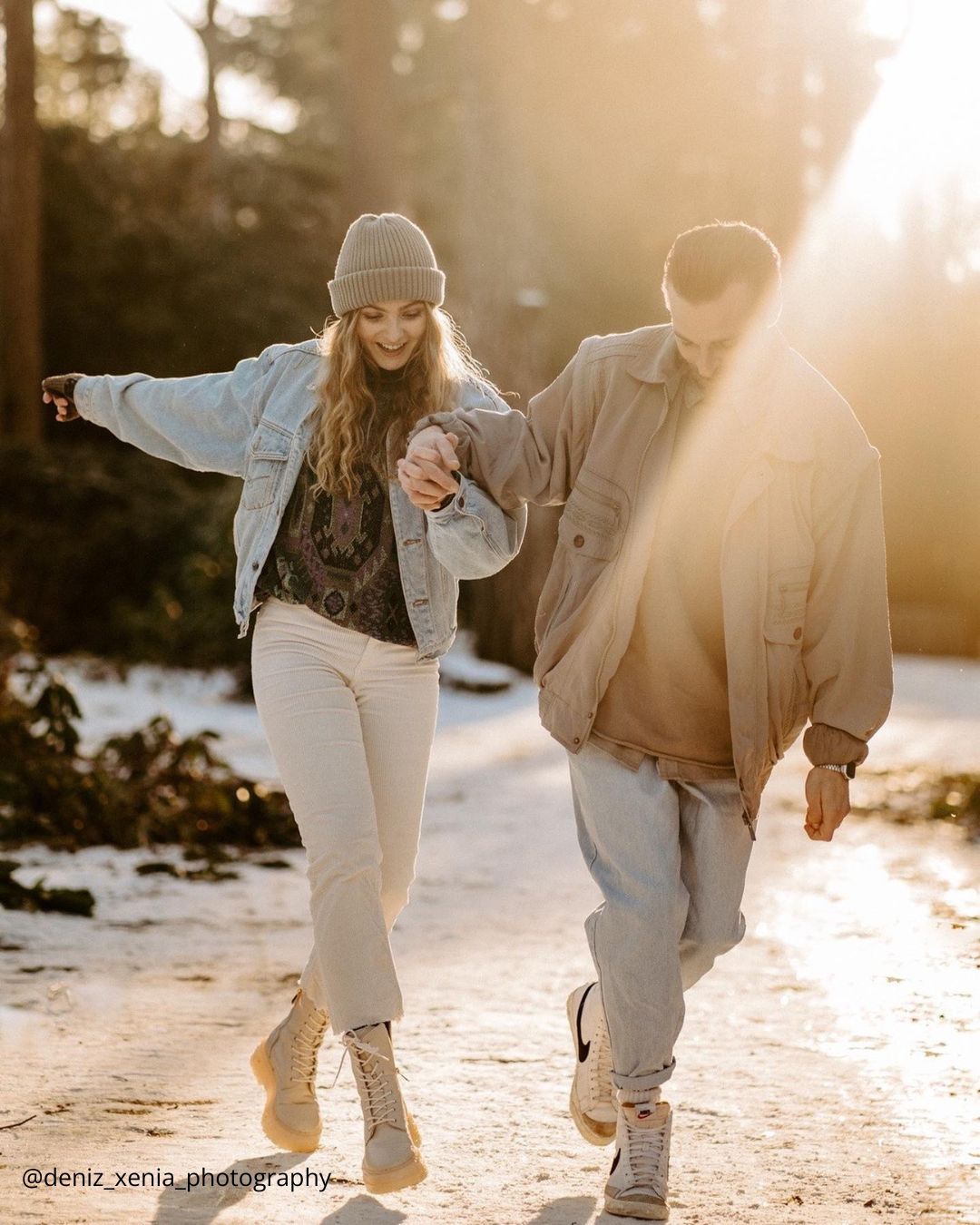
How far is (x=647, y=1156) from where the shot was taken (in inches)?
145

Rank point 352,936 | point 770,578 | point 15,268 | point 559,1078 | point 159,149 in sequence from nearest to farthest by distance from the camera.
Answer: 1. point 770,578
2. point 352,936
3. point 559,1078
4. point 15,268
5. point 159,149

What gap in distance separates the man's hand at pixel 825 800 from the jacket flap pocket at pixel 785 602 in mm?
281

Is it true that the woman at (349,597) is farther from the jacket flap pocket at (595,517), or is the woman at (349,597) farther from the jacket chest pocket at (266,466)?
the jacket flap pocket at (595,517)

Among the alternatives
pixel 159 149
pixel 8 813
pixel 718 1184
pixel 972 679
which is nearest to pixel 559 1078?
pixel 718 1184

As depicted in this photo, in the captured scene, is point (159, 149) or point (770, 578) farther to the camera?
point (159, 149)

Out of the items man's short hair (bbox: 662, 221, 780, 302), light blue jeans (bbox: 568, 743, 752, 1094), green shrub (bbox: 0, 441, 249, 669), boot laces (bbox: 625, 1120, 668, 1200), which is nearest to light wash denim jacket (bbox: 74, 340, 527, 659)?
light blue jeans (bbox: 568, 743, 752, 1094)


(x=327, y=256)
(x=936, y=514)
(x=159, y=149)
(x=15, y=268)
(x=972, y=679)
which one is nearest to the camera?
(x=972, y=679)

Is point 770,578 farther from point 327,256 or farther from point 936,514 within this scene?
point 327,256

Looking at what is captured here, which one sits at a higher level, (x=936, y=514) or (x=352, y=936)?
(x=352, y=936)

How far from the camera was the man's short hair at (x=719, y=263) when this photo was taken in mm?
3510

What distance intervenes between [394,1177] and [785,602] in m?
1.40

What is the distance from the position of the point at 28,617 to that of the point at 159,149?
13322mm

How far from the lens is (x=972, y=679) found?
52.8 feet

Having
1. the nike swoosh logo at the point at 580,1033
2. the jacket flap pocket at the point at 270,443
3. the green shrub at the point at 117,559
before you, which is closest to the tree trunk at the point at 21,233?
the green shrub at the point at 117,559
